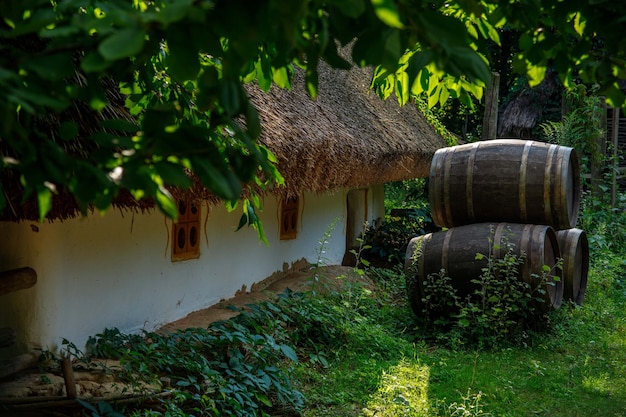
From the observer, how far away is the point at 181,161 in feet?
5.52

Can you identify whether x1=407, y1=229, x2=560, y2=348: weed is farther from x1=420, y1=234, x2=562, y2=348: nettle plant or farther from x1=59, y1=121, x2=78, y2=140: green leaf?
x1=59, y1=121, x2=78, y2=140: green leaf

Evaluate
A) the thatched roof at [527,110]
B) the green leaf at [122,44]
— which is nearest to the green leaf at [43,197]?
the green leaf at [122,44]

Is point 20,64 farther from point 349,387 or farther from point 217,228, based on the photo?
point 217,228

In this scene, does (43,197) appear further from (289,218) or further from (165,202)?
(289,218)

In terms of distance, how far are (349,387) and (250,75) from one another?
10.9 feet

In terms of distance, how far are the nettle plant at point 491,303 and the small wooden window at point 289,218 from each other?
2.05 m

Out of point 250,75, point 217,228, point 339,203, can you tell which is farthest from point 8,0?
point 339,203

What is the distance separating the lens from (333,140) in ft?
23.9

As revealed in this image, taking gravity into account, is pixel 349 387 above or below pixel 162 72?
below

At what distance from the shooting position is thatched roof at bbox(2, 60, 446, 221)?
586 centimetres

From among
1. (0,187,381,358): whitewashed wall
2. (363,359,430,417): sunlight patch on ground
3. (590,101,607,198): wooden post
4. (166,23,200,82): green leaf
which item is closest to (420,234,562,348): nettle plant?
(363,359,430,417): sunlight patch on ground

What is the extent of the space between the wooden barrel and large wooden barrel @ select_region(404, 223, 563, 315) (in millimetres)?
439

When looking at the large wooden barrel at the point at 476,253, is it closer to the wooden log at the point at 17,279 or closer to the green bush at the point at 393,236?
the green bush at the point at 393,236

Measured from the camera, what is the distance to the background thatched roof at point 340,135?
632cm
